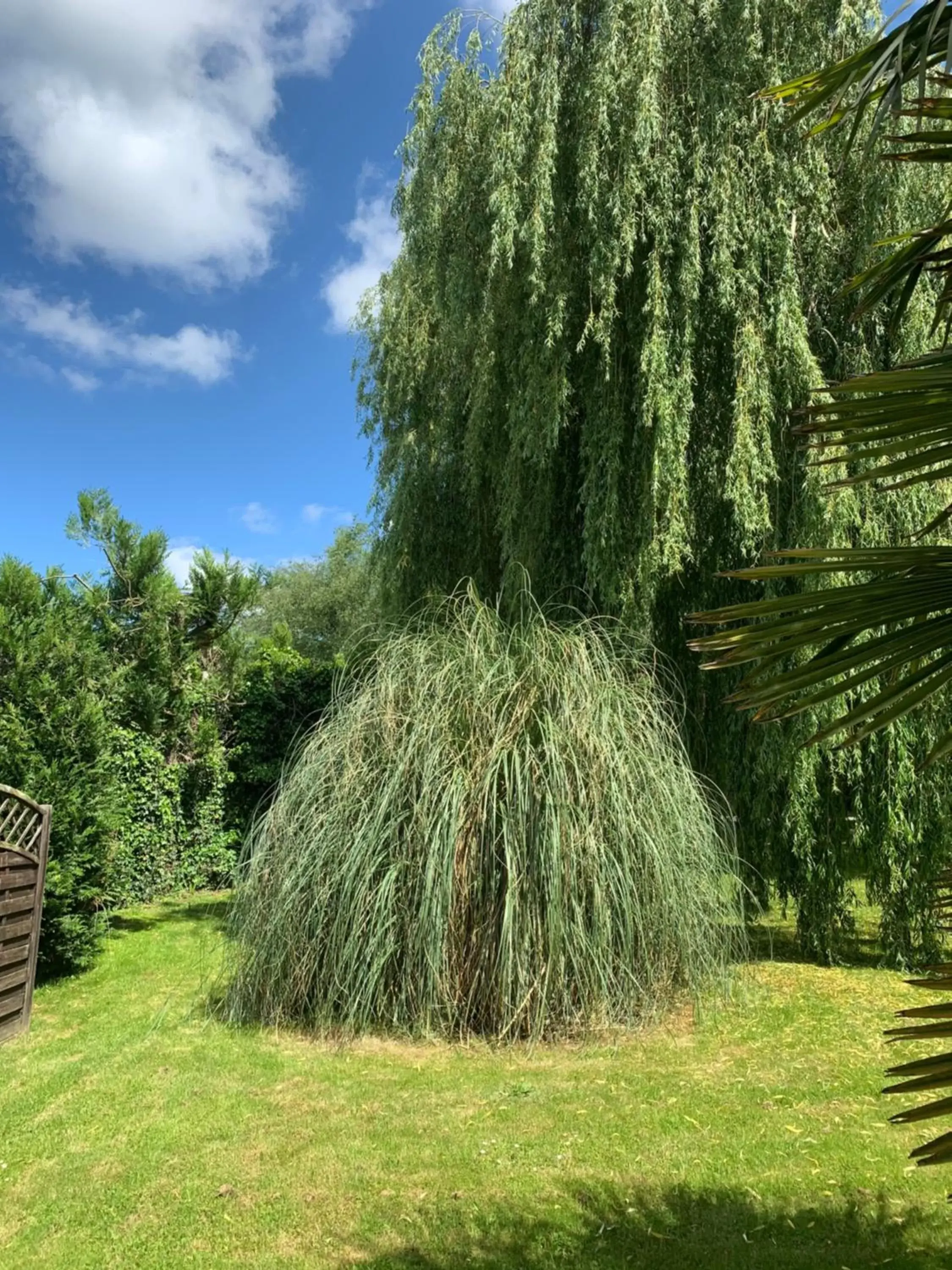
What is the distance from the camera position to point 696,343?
6.04 metres

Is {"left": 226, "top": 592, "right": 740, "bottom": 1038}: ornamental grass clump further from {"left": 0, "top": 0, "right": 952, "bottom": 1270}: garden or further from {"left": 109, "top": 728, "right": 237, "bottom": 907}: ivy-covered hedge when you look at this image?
{"left": 109, "top": 728, "right": 237, "bottom": 907}: ivy-covered hedge

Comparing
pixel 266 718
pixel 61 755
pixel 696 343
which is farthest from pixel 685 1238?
pixel 266 718

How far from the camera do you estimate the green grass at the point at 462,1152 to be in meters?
2.43

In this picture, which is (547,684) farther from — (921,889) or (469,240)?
(469,240)

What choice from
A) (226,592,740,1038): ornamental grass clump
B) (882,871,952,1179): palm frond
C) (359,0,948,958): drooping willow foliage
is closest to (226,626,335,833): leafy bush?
(359,0,948,958): drooping willow foliage

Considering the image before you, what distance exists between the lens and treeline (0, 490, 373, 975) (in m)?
5.47

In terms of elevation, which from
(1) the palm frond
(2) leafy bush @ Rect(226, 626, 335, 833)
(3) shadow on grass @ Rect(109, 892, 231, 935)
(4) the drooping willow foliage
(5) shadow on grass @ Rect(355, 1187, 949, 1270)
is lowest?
(5) shadow on grass @ Rect(355, 1187, 949, 1270)

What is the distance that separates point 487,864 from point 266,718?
5.93m

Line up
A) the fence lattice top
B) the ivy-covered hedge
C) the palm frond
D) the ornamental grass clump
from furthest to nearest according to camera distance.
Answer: the ivy-covered hedge, the fence lattice top, the ornamental grass clump, the palm frond

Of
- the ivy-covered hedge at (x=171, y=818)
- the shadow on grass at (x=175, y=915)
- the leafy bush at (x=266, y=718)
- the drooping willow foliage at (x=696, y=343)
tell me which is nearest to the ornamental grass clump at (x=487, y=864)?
the drooping willow foliage at (x=696, y=343)

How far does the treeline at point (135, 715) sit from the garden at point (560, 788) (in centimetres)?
4

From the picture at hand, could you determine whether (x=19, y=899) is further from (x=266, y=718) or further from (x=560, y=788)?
(x=266, y=718)

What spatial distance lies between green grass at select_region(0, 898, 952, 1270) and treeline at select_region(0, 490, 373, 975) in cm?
137

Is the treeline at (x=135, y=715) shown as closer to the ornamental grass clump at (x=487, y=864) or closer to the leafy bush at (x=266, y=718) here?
the leafy bush at (x=266, y=718)
